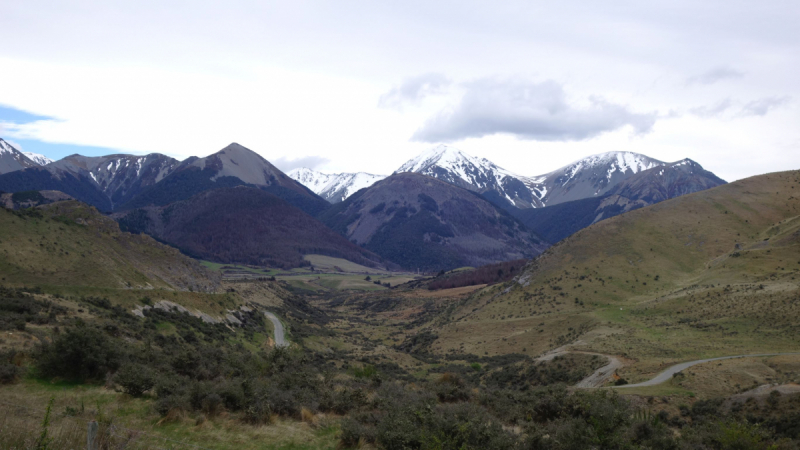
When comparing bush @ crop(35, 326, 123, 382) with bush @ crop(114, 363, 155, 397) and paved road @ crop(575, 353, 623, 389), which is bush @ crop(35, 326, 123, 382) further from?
paved road @ crop(575, 353, 623, 389)

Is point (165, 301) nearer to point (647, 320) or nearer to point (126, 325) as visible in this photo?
point (126, 325)

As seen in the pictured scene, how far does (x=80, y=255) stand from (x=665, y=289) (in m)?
67.8

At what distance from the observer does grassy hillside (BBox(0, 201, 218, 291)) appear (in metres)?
39.7

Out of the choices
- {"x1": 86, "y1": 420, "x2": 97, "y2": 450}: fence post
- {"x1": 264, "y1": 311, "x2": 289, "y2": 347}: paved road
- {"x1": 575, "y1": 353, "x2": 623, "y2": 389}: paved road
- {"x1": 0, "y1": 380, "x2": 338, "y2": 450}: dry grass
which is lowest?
{"x1": 264, "y1": 311, "x2": 289, "y2": 347}: paved road

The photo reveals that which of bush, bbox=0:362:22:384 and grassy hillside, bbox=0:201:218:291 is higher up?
grassy hillside, bbox=0:201:218:291

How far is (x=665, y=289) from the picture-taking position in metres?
63.4

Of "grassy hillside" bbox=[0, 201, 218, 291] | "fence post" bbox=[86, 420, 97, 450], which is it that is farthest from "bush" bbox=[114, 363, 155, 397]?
"grassy hillside" bbox=[0, 201, 218, 291]

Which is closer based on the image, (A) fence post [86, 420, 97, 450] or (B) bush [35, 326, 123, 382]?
(A) fence post [86, 420, 97, 450]

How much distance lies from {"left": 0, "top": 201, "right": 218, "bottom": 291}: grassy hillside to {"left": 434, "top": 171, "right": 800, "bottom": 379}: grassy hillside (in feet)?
119

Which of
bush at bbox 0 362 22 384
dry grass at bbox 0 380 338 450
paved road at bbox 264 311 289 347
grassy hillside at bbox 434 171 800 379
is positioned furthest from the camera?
paved road at bbox 264 311 289 347

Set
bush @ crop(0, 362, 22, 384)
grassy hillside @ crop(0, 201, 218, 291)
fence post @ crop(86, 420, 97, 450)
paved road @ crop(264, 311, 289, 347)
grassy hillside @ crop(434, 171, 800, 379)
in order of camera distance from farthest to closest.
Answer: paved road @ crop(264, 311, 289, 347) < grassy hillside @ crop(434, 171, 800, 379) < grassy hillside @ crop(0, 201, 218, 291) < bush @ crop(0, 362, 22, 384) < fence post @ crop(86, 420, 97, 450)

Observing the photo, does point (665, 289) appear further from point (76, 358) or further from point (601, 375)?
point (76, 358)

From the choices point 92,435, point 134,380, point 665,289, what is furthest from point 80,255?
point 665,289

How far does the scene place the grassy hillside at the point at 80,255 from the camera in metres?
39.7
